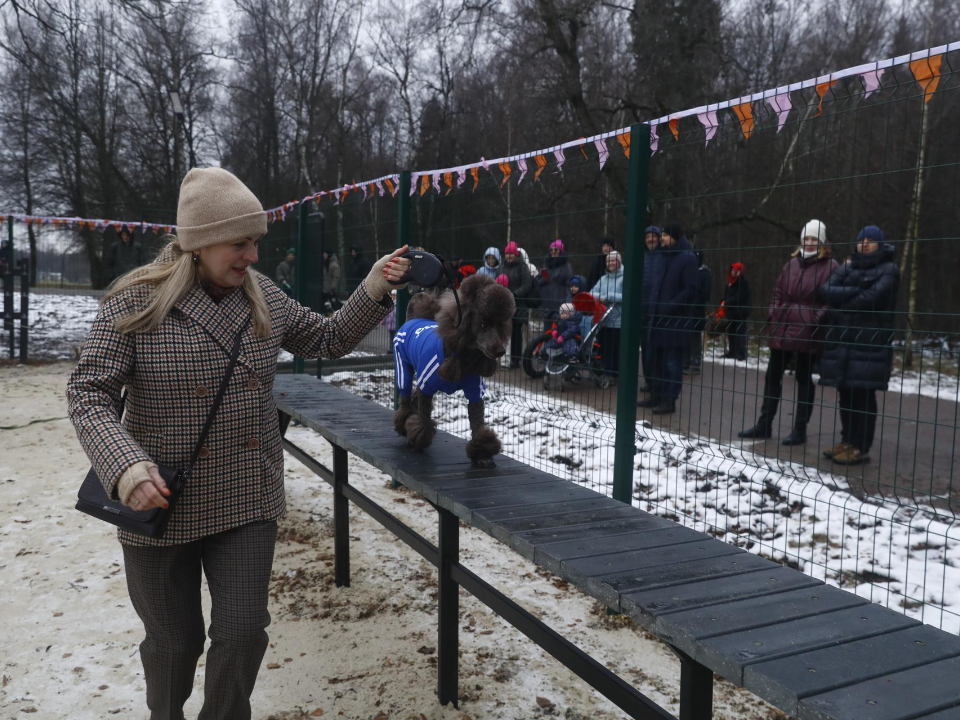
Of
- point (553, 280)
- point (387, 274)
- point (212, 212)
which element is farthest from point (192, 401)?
point (553, 280)

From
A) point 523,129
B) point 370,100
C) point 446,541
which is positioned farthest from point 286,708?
point 370,100

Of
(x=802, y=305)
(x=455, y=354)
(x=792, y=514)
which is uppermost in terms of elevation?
(x=802, y=305)

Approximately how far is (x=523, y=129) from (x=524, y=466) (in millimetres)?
17825

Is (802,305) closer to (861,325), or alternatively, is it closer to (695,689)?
(861,325)

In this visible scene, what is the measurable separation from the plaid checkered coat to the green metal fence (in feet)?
6.22

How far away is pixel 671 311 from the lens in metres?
6.20

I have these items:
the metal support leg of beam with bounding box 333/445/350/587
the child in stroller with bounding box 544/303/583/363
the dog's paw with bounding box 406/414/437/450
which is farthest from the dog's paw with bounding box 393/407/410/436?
the child in stroller with bounding box 544/303/583/363

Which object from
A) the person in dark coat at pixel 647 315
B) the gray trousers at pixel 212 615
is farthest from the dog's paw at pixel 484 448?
the gray trousers at pixel 212 615

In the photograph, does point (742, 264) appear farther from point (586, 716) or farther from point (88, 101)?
point (88, 101)

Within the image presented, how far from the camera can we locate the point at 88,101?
26.0m

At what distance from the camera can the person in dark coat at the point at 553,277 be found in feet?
17.0

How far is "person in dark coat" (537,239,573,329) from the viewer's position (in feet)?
17.0

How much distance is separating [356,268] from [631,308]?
4.32 metres

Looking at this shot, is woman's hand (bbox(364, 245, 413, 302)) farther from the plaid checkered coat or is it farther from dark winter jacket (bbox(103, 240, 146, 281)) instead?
dark winter jacket (bbox(103, 240, 146, 281))
